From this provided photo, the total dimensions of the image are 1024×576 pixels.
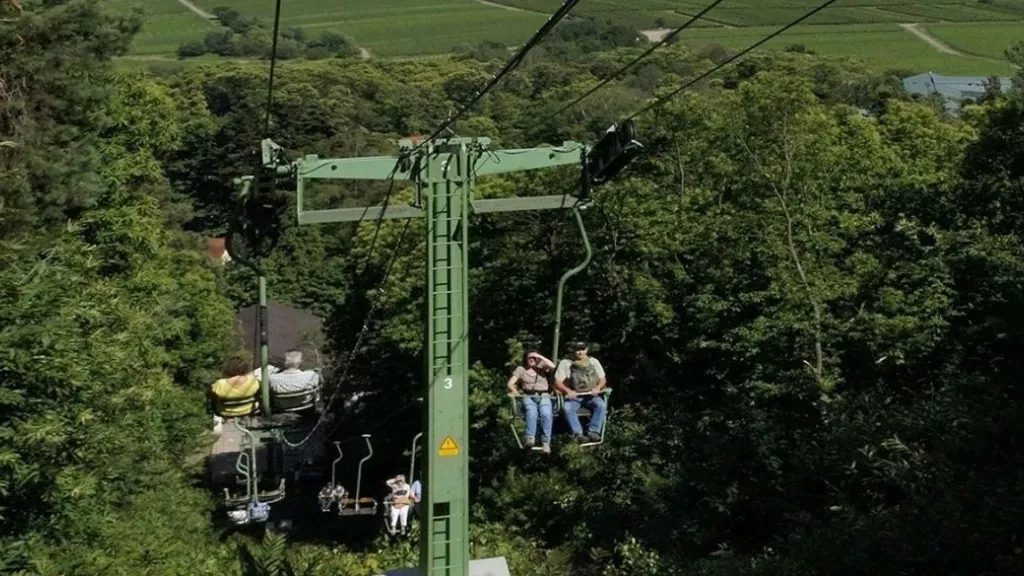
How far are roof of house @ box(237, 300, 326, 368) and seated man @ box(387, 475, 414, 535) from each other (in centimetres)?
1682

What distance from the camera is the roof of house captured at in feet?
112

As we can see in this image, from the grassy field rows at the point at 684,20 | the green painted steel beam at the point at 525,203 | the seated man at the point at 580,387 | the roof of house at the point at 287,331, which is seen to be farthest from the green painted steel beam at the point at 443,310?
the grassy field rows at the point at 684,20

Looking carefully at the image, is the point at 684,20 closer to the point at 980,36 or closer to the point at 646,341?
the point at 980,36

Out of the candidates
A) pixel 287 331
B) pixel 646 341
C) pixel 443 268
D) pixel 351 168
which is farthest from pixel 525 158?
pixel 287 331

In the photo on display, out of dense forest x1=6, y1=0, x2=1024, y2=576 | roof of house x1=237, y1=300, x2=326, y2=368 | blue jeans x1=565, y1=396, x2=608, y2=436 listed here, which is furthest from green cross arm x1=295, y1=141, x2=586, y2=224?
roof of house x1=237, y1=300, x2=326, y2=368

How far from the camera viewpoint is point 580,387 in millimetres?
9805

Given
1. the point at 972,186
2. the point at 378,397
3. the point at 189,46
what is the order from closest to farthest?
the point at 972,186 → the point at 378,397 → the point at 189,46

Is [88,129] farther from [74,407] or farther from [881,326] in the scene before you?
[881,326]

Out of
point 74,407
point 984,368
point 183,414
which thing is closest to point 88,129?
point 183,414

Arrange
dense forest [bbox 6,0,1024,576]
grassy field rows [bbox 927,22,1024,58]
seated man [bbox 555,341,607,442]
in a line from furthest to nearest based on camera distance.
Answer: grassy field rows [bbox 927,22,1024,58] < dense forest [bbox 6,0,1024,576] < seated man [bbox 555,341,607,442]

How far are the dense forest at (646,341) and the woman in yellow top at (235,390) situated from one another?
1068 millimetres

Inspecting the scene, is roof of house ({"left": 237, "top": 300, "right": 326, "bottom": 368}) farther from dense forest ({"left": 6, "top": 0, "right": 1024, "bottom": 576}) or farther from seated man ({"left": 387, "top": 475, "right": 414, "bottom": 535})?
seated man ({"left": 387, "top": 475, "right": 414, "bottom": 535})

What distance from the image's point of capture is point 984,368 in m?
12.8

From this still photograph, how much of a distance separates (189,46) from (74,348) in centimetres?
9597
